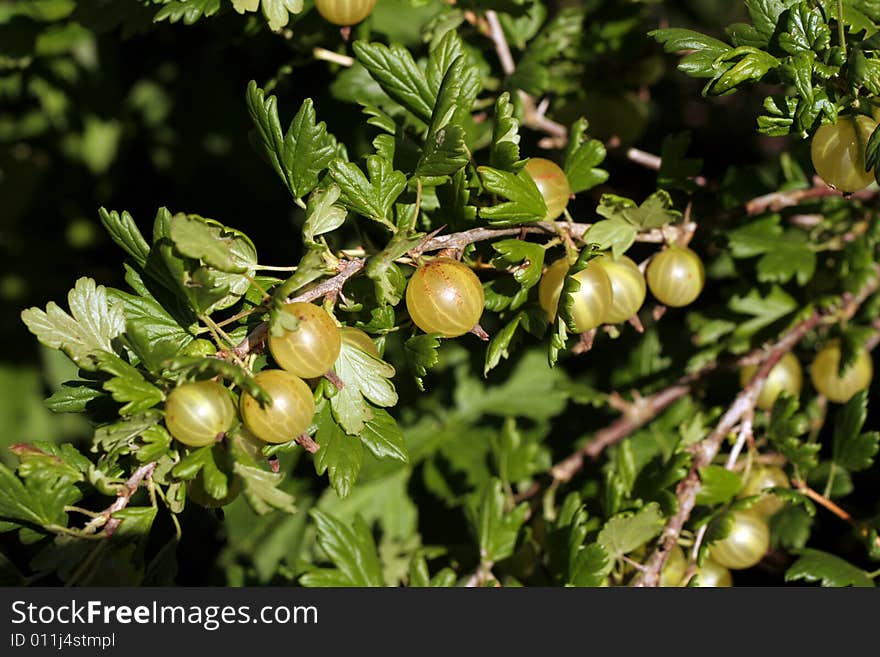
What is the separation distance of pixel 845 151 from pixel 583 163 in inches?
17.3

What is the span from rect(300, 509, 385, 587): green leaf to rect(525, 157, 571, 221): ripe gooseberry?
0.78 metres

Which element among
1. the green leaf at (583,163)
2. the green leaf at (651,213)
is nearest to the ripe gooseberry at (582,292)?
the green leaf at (651,213)

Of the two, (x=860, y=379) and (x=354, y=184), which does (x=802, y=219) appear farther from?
(x=354, y=184)

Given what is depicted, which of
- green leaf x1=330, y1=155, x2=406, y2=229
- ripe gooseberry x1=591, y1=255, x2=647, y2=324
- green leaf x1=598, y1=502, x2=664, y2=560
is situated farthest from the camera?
green leaf x1=598, y1=502, x2=664, y2=560

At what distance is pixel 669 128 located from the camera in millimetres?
2682

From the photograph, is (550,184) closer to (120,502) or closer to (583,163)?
(583,163)

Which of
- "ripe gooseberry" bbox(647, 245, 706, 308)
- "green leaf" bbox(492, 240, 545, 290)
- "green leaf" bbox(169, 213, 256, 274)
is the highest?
"green leaf" bbox(169, 213, 256, 274)

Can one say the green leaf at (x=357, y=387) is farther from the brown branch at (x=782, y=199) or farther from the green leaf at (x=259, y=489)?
the brown branch at (x=782, y=199)

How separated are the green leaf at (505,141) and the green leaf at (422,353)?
0.94 ft

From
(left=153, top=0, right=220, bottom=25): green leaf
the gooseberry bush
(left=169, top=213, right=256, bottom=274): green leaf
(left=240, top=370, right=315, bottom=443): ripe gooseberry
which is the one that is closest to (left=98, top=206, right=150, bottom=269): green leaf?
the gooseberry bush

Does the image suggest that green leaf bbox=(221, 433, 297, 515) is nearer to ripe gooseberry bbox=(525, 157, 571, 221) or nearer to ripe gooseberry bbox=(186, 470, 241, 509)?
ripe gooseberry bbox=(186, 470, 241, 509)

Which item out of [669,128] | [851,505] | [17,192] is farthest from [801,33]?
[17,192]

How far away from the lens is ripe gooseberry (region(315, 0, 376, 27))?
4.91 feet

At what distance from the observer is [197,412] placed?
3.49ft
